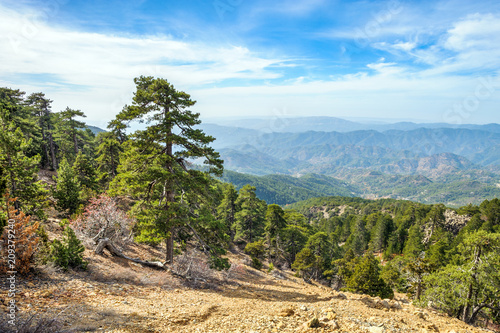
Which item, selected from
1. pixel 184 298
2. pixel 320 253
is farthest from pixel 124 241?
pixel 320 253

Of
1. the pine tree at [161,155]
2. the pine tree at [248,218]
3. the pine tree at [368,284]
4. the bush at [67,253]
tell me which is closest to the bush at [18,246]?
the bush at [67,253]

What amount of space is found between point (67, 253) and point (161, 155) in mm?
5934

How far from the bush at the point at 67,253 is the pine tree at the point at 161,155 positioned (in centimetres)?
279

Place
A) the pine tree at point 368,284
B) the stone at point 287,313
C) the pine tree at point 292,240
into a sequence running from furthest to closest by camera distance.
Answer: the pine tree at point 292,240 → the pine tree at point 368,284 → the stone at point 287,313

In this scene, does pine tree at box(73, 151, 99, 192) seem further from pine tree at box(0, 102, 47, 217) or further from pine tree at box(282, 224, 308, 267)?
pine tree at box(282, 224, 308, 267)

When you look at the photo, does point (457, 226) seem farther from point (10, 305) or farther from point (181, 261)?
point (10, 305)

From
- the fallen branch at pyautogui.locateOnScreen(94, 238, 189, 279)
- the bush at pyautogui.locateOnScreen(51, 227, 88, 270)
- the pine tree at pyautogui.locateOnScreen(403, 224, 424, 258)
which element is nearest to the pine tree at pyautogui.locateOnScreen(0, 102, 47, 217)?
the fallen branch at pyautogui.locateOnScreen(94, 238, 189, 279)

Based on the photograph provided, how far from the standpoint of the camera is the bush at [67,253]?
10.2 m

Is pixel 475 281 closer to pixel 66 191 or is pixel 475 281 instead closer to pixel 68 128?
pixel 66 191

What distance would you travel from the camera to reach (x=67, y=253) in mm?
10570

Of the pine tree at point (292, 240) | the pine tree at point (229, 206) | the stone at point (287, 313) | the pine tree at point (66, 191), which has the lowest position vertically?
the pine tree at point (292, 240)

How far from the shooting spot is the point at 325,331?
23.6ft

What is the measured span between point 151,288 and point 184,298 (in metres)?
1.83

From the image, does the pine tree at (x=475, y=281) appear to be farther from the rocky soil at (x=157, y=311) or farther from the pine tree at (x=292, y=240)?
the pine tree at (x=292, y=240)
